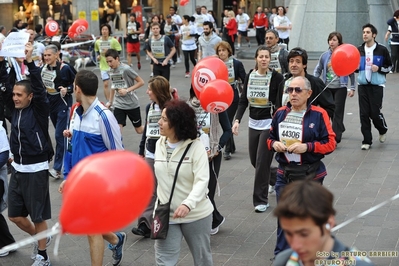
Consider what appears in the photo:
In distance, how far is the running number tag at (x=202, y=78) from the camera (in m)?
7.58

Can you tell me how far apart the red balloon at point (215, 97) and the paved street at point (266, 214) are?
0.99 ft

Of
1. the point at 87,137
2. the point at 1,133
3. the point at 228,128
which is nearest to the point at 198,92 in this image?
the point at 228,128

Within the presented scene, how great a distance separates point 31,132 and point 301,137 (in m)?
2.49

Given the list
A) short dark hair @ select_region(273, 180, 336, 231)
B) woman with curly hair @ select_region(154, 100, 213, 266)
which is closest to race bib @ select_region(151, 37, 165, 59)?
woman with curly hair @ select_region(154, 100, 213, 266)

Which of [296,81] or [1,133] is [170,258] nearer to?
[296,81]

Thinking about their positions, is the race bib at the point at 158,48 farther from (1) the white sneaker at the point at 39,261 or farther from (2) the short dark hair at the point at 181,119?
(2) the short dark hair at the point at 181,119

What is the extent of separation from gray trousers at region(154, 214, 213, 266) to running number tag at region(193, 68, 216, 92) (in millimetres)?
2105

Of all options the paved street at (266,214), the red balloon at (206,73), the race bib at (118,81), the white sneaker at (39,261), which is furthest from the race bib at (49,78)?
the white sneaker at (39,261)

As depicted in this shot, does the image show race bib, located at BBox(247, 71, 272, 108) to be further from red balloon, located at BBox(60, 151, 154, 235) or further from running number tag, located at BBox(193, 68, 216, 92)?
red balloon, located at BBox(60, 151, 154, 235)

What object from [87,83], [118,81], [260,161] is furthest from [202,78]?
[118,81]

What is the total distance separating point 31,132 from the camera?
6.86 m

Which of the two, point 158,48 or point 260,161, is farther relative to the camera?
point 158,48

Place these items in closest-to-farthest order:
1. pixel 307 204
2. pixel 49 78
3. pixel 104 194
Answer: pixel 307 204 → pixel 104 194 → pixel 49 78

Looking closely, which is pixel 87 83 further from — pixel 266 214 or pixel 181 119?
pixel 266 214
